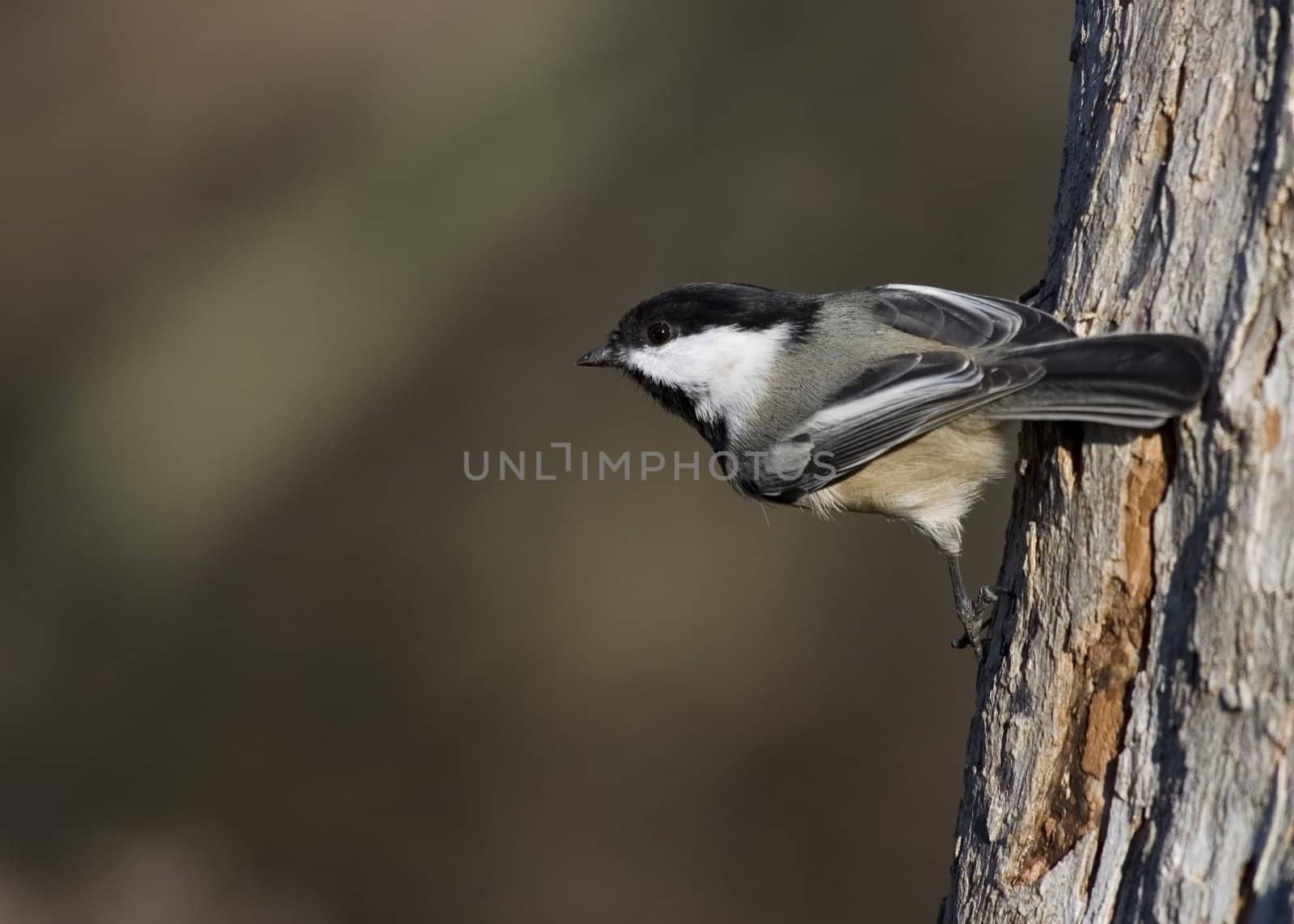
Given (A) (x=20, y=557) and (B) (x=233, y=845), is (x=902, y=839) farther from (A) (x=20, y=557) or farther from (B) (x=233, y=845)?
(A) (x=20, y=557)

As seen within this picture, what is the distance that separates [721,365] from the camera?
2.96m

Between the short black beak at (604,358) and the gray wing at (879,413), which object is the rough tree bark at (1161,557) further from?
the short black beak at (604,358)

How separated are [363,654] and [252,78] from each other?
9.43ft

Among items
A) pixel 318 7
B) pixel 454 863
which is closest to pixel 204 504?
pixel 454 863

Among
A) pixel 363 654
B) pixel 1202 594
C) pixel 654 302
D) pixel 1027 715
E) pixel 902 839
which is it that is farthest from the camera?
pixel 363 654

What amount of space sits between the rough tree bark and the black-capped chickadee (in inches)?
9.0

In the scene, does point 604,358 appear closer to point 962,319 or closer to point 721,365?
point 721,365

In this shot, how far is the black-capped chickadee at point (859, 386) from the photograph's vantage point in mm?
2361

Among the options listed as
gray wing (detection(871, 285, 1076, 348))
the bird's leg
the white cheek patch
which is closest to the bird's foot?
the bird's leg

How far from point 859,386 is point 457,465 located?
125 inches

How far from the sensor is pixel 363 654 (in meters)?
5.34

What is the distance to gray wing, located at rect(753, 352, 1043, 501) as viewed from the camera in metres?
2.35

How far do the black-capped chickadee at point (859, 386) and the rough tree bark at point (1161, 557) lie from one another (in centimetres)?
23

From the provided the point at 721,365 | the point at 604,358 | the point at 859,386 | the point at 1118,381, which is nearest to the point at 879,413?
the point at 859,386
